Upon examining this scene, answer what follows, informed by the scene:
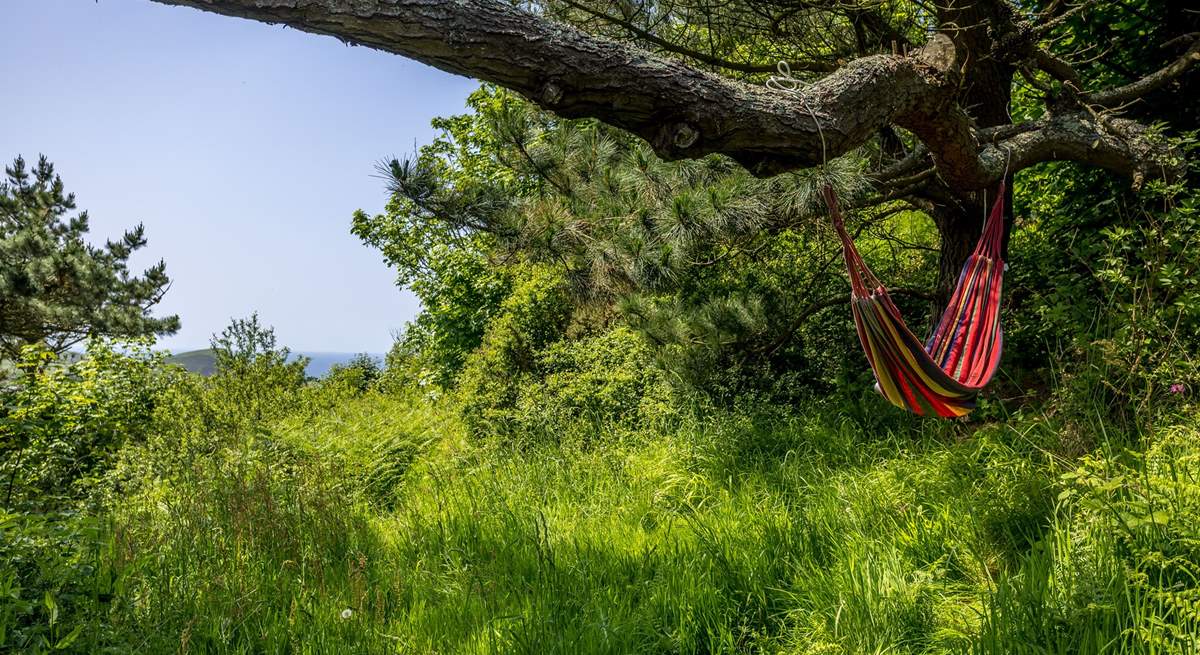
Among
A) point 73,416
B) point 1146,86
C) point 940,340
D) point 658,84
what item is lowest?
point 73,416

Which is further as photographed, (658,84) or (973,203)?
(973,203)

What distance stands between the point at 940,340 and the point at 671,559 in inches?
65.7

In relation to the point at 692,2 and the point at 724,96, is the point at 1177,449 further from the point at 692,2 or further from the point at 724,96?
the point at 692,2

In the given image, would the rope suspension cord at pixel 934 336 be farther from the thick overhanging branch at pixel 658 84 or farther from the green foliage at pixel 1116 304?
the green foliage at pixel 1116 304

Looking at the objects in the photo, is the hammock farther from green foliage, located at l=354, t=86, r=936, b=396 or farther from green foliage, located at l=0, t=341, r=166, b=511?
green foliage, located at l=0, t=341, r=166, b=511

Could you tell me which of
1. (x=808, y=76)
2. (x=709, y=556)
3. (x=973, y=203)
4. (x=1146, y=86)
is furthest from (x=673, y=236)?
(x=1146, y=86)

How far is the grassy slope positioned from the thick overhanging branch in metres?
1.36

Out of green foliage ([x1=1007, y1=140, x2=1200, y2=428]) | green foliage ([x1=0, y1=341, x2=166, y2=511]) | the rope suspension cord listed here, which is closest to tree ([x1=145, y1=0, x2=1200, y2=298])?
the rope suspension cord

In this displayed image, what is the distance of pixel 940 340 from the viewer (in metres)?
3.03

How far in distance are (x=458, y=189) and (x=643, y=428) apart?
6.39 ft

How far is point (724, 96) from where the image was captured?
2133mm

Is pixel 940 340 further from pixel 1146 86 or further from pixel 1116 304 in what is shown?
pixel 1146 86

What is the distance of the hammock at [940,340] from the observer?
243cm

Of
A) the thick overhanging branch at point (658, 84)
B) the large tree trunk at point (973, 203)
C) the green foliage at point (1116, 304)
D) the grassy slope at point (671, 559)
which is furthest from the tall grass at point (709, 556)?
the thick overhanging branch at point (658, 84)
